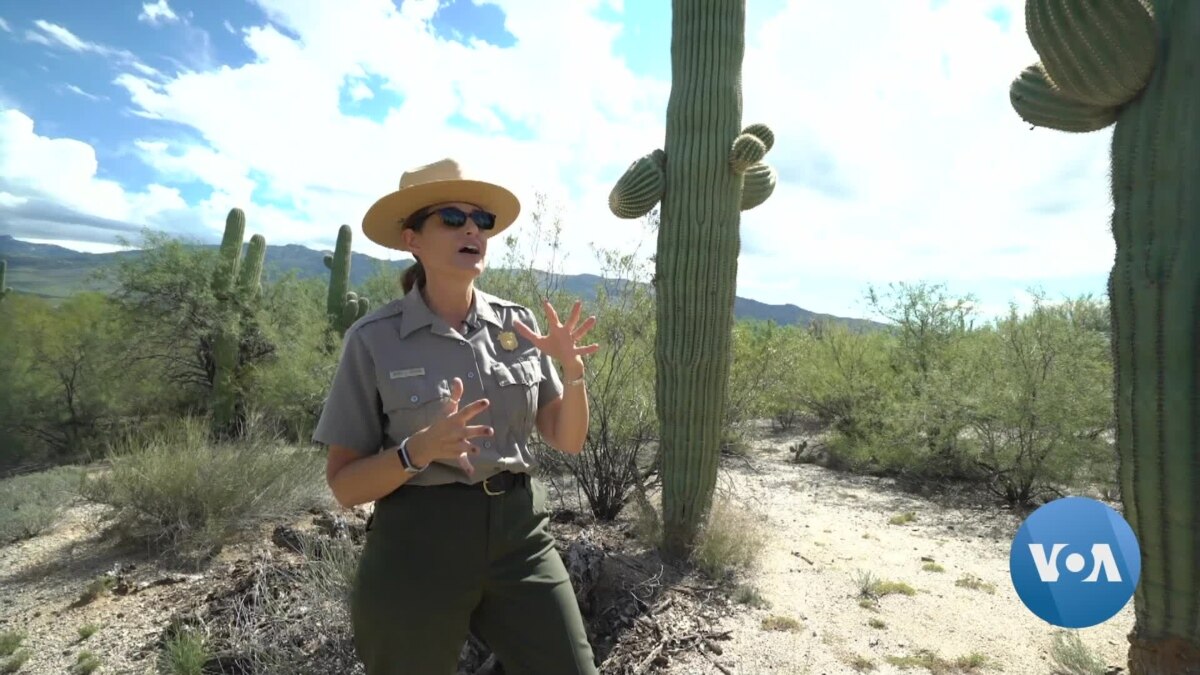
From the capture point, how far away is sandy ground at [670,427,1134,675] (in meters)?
3.72

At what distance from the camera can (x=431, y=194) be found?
1785mm

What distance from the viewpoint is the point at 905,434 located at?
29.6 feet

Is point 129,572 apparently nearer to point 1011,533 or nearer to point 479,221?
point 479,221

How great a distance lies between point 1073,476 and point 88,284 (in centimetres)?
1611

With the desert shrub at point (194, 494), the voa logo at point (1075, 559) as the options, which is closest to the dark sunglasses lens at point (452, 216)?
the voa logo at point (1075, 559)

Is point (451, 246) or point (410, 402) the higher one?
point (451, 246)

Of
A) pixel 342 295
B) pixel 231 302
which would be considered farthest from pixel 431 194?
pixel 342 295

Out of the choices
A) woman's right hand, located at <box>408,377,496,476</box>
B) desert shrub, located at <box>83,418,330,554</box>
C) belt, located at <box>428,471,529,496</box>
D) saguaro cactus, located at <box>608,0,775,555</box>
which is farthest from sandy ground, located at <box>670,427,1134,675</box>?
desert shrub, located at <box>83,418,330,554</box>

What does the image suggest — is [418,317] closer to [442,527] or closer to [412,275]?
[412,275]

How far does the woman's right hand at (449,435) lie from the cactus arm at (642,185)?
3693 mm

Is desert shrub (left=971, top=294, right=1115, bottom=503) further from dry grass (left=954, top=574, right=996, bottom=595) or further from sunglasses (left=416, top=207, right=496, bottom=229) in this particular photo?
sunglasses (left=416, top=207, right=496, bottom=229)

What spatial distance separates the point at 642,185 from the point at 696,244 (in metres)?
0.62

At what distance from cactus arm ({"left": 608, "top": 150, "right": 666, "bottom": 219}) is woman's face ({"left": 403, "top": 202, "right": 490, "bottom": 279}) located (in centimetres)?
319

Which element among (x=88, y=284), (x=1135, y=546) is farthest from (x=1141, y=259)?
(x=88, y=284)
